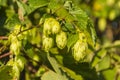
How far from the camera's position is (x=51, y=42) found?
1615mm

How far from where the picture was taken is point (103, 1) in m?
4.61

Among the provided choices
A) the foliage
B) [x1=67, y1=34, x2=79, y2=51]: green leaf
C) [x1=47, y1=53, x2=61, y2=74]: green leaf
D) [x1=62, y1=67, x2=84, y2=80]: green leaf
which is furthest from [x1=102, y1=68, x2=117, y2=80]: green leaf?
[x1=67, y1=34, x2=79, y2=51]: green leaf

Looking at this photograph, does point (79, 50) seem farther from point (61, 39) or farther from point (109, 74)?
point (109, 74)

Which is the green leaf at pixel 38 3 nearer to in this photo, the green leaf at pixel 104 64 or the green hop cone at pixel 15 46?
the green hop cone at pixel 15 46

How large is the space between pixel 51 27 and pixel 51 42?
97mm

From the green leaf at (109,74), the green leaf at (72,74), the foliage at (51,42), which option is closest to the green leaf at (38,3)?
the foliage at (51,42)

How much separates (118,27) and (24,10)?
10.2 feet

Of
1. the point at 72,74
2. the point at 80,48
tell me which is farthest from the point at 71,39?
the point at 72,74

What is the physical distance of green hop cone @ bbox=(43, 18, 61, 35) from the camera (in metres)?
1.54

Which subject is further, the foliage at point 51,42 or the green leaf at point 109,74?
the green leaf at point 109,74

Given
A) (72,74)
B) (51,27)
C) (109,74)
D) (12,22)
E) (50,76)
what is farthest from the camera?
(109,74)

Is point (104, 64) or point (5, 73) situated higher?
point (5, 73)

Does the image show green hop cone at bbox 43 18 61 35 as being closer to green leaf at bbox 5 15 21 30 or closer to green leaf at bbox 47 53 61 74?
green leaf at bbox 5 15 21 30

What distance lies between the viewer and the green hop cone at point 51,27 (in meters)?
1.54
